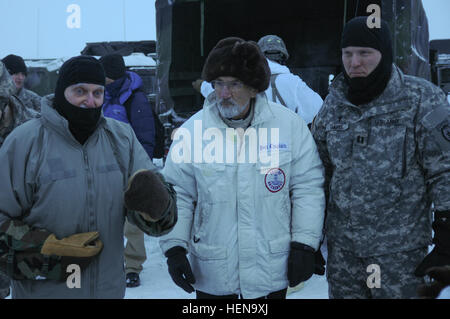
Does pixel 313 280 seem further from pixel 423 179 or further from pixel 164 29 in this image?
pixel 164 29

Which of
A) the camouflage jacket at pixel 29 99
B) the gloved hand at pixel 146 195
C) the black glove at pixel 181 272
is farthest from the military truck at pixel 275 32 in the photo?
the gloved hand at pixel 146 195

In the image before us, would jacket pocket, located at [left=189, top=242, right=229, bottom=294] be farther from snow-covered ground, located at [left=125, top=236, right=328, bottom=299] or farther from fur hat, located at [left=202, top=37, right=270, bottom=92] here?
snow-covered ground, located at [left=125, top=236, right=328, bottom=299]

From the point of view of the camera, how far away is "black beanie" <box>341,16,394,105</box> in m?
2.01

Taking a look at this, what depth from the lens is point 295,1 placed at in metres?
6.95

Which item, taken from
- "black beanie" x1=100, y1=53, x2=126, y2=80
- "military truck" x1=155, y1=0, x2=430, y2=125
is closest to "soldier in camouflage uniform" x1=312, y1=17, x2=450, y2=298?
"military truck" x1=155, y1=0, x2=430, y2=125

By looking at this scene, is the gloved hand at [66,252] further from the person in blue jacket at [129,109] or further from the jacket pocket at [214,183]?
the person in blue jacket at [129,109]

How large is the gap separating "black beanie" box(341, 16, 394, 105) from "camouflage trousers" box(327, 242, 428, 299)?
26.6 inches

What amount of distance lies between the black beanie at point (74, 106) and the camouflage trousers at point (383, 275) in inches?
48.1

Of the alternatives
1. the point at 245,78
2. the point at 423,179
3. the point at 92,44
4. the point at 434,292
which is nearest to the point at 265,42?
the point at 245,78

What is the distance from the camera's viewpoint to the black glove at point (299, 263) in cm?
199

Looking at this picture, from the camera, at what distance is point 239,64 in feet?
6.75

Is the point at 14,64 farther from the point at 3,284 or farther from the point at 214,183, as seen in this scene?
the point at 214,183

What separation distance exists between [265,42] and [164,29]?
1.91 m

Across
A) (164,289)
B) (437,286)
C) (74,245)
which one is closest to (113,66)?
(164,289)
